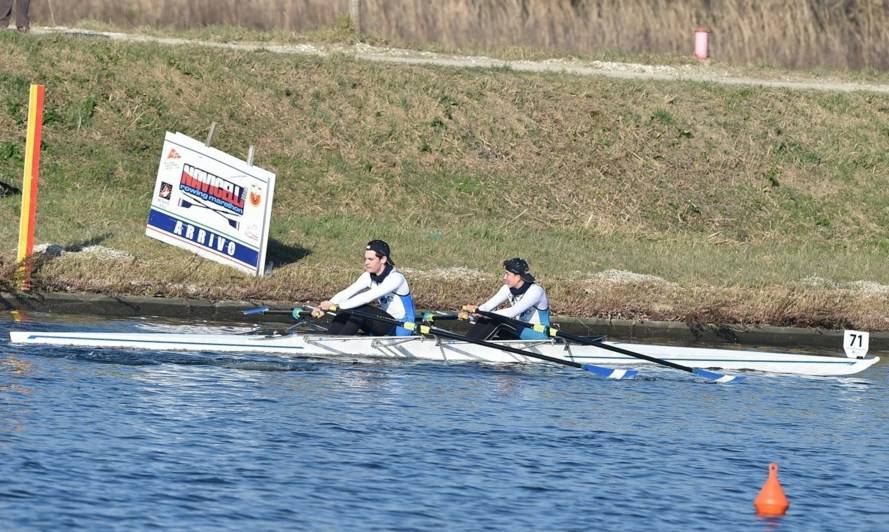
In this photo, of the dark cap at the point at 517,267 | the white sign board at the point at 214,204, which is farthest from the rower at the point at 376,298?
the white sign board at the point at 214,204

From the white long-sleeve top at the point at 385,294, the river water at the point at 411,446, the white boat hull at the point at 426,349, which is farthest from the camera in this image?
the white long-sleeve top at the point at 385,294

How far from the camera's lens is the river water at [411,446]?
12266 millimetres

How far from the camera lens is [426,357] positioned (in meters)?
19.0

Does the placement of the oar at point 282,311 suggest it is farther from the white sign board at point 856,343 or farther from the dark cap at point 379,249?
the white sign board at point 856,343

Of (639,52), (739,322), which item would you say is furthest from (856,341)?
(639,52)

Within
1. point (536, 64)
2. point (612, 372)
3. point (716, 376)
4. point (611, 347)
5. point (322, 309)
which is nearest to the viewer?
point (322, 309)

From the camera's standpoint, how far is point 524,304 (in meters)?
19.3

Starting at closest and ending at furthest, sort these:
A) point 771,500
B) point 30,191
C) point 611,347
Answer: point 771,500 < point 611,347 < point 30,191

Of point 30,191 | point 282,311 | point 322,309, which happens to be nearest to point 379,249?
point 322,309

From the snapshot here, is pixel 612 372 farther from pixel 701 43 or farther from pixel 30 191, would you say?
pixel 701 43

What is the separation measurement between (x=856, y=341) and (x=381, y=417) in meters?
7.11

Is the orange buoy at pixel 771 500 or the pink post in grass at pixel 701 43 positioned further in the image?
the pink post in grass at pixel 701 43

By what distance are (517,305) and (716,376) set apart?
2576 mm

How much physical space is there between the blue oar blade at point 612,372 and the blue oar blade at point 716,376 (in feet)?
2.94
